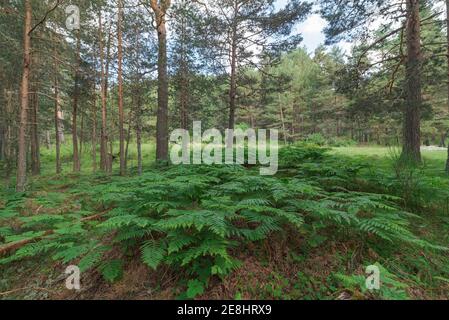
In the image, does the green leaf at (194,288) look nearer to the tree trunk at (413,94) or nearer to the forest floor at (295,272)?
the forest floor at (295,272)

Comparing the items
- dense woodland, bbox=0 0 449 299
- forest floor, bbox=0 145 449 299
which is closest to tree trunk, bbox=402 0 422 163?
dense woodland, bbox=0 0 449 299

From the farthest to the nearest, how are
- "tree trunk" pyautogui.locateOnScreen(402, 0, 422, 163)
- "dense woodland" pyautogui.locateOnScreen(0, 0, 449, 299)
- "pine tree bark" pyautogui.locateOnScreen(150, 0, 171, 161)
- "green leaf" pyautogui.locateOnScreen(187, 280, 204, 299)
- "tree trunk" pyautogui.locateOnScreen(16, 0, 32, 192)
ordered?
"pine tree bark" pyautogui.locateOnScreen(150, 0, 171, 161) → "tree trunk" pyautogui.locateOnScreen(402, 0, 422, 163) → "tree trunk" pyautogui.locateOnScreen(16, 0, 32, 192) → "dense woodland" pyautogui.locateOnScreen(0, 0, 449, 299) → "green leaf" pyautogui.locateOnScreen(187, 280, 204, 299)

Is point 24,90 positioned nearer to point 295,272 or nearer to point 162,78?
point 162,78

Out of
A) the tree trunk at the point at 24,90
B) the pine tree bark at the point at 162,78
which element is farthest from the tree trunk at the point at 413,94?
the tree trunk at the point at 24,90

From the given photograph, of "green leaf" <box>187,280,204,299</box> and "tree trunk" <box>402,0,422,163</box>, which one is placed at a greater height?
"tree trunk" <box>402,0,422,163</box>

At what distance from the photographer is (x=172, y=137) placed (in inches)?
556

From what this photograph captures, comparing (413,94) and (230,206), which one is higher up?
(413,94)

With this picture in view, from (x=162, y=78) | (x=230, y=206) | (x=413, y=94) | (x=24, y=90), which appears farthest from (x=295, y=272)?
(x=162, y=78)

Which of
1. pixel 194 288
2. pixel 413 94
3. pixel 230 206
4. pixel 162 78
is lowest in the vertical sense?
pixel 194 288

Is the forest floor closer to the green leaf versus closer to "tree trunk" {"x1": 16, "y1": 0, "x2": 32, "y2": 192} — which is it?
the green leaf

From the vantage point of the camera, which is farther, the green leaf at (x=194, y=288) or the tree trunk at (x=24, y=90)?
the tree trunk at (x=24, y=90)

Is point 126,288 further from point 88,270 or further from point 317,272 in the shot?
point 317,272
